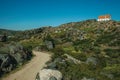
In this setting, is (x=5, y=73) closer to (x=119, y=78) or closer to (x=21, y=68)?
(x=21, y=68)

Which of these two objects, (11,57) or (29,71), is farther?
(11,57)

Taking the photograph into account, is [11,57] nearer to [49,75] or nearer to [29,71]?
[29,71]

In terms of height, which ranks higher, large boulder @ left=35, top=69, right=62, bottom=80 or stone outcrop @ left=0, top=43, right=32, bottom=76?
stone outcrop @ left=0, top=43, right=32, bottom=76

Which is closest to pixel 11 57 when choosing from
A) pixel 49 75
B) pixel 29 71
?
pixel 29 71

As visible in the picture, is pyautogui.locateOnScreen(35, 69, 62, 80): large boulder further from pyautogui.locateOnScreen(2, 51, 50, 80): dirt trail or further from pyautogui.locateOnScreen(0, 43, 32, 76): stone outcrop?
pyautogui.locateOnScreen(0, 43, 32, 76): stone outcrop

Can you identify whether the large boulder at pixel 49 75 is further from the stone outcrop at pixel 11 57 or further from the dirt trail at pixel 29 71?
the stone outcrop at pixel 11 57

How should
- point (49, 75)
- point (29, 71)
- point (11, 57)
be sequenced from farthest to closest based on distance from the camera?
point (11, 57) < point (29, 71) < point (49, 75)

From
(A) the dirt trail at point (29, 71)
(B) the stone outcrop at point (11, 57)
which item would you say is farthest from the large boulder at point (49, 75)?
(B) the stone outcrop at point (11, 57)

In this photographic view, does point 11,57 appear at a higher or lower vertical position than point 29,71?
higher

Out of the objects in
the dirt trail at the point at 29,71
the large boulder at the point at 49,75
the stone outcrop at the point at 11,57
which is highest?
the stone outcrop at the point at 11,57

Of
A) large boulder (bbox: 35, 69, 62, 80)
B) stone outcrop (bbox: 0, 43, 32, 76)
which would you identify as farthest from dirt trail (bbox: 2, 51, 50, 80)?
large boulder (bbox: 35, 69, 62, 80)

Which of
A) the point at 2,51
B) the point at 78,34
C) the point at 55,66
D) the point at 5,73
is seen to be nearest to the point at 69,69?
the point at 55,66
